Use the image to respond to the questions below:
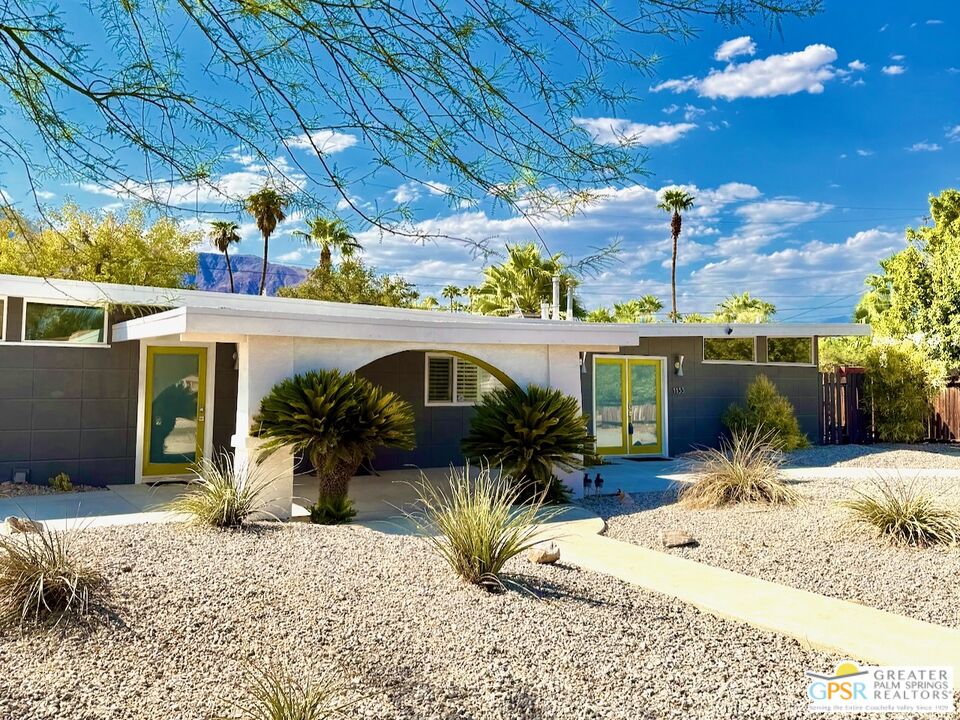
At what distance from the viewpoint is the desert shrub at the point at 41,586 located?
14.0ft

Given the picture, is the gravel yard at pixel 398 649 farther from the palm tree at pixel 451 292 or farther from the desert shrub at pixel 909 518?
the palm tree at pixel 451 292

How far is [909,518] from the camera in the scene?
7.05 metres

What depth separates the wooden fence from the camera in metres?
18.0

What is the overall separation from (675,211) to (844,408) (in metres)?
15.8

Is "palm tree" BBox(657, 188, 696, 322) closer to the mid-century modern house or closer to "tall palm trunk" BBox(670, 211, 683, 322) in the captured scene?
"tall palm trunk" BBox(670, 211, 683, 322)

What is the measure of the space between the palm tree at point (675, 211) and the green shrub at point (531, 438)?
18.1 metres

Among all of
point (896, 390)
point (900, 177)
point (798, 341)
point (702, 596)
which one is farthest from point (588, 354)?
point (900, 177)

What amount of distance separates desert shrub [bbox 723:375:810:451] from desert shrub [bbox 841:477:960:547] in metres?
8.25

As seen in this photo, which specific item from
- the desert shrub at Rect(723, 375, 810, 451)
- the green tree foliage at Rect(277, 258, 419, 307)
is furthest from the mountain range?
the desert shrub at Rect(723, 375, 810, 451)

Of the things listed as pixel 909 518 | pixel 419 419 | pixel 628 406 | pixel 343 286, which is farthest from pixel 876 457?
pixel 343 286

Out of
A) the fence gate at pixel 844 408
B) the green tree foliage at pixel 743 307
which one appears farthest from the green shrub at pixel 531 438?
the green tree foliage at pixel 743 307

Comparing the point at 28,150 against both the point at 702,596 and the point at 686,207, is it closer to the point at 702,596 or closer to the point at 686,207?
the point at 702,596

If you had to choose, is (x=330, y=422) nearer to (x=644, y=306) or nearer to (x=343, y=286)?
(x=343, y=286)

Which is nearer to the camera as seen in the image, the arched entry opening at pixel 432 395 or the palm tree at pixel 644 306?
the arched entry opening at pixel 432 395
